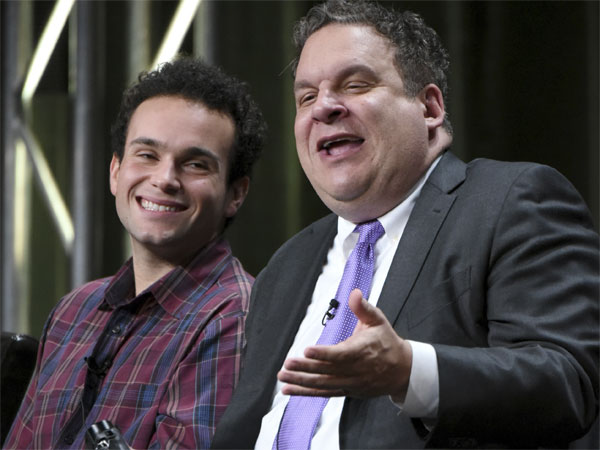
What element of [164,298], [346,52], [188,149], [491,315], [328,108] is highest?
[346,52]

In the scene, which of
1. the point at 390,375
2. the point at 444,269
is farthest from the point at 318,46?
the point at 390,375

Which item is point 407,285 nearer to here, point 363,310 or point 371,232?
point 371,232

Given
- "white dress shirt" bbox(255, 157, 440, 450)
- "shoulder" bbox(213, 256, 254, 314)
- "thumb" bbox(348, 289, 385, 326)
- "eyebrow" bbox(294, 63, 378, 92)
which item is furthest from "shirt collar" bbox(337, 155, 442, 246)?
"thumb" bbox(348, 289, 385, 326)

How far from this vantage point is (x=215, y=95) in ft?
7.61

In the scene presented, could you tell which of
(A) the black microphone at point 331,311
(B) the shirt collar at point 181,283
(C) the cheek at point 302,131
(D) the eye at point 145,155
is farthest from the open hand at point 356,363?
(D) the eye at point 145,155

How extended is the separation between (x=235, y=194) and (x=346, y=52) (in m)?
0.64

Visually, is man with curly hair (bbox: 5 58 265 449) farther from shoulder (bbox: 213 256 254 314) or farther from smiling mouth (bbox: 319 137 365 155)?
smiling mouth (bbox: 319 137 365 155)

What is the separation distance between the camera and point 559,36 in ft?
8.88

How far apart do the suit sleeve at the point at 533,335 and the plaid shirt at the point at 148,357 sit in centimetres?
63

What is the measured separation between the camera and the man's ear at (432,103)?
1.87 m

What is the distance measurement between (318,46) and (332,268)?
446 millimetres

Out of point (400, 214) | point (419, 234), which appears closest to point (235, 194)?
point (400, 214)

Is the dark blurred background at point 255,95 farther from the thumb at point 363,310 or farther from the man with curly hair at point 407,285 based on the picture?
the thumb at point 363,310

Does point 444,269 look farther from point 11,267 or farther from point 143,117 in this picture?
point 11,267
